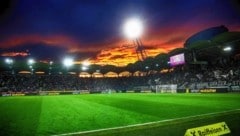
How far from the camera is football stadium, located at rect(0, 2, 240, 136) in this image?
670 centimetres

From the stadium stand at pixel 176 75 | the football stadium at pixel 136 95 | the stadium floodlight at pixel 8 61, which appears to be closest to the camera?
the football stadium at pixel 136 95

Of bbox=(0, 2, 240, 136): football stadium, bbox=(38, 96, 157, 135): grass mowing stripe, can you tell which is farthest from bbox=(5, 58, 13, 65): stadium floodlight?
bbox=(38, 96, 157, 135): grass mowing stripe

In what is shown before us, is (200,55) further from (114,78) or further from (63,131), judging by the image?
(63,131)

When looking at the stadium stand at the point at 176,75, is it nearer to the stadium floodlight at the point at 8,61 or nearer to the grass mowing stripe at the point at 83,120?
the stadium floodlight at the point at 8,61

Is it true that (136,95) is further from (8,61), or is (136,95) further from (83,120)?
(8,61)

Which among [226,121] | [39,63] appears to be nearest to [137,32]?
[226,121]

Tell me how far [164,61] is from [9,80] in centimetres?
4780

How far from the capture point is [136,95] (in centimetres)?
3878

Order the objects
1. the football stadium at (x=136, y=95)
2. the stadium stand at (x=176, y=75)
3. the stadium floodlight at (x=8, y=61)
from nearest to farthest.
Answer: the football stadium at (x=136, y=95), the stadium stand at (x=176, y=75), the stadium floodlight at (x=8, y=61)

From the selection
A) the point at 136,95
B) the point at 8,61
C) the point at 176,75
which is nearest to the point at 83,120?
the point at 136,95

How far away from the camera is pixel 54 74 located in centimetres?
7838

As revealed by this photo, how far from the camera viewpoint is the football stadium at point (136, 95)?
670 centimetres

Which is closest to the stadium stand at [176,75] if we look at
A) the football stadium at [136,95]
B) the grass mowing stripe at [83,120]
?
the football stadium at [136,95]

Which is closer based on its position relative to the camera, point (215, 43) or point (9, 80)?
point (215, 43)
